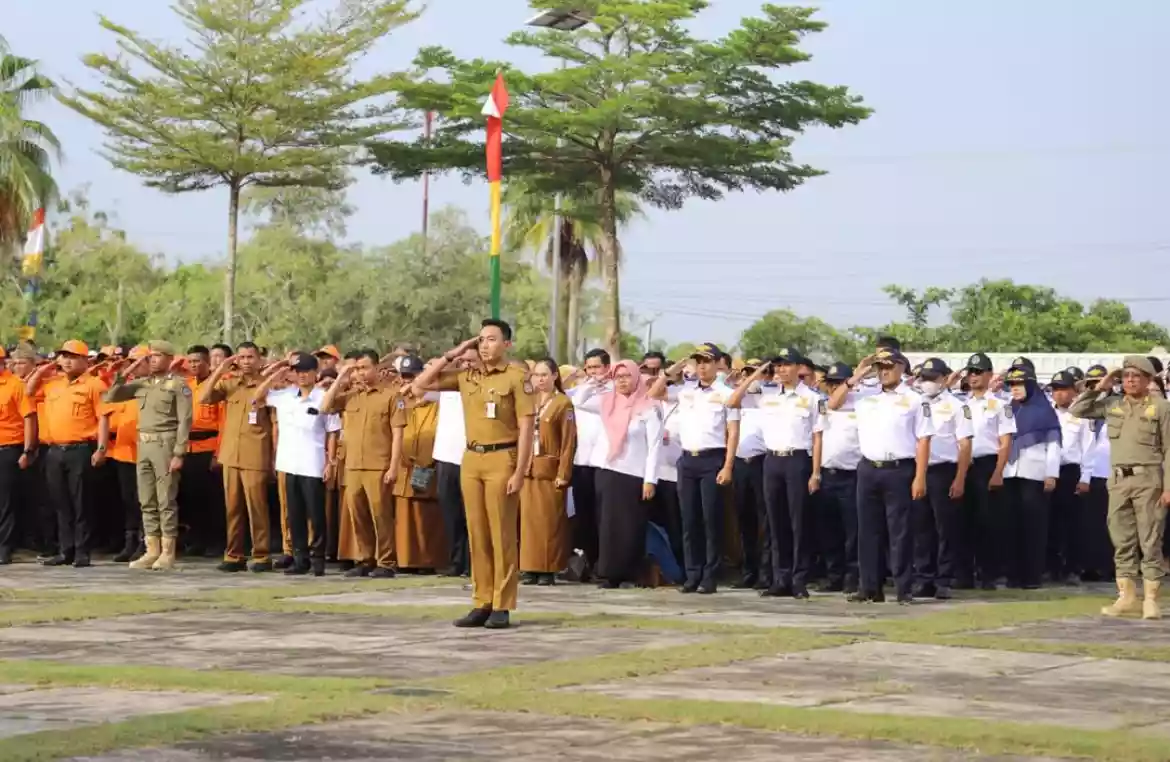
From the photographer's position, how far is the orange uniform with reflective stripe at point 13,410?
16.9 metres

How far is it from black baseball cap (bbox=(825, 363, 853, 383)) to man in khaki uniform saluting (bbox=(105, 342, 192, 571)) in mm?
5454

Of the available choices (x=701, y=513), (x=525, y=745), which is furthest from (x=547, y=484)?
(x=525, y=745)

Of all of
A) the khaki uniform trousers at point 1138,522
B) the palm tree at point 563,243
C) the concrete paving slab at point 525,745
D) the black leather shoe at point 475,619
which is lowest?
the concrete paving slab at point 525,745

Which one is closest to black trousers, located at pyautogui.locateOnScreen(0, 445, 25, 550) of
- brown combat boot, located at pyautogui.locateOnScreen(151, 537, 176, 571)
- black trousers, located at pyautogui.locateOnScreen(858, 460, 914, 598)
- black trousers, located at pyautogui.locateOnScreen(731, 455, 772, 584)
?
brown combat boot, located at pyautogui.locateOnScreen(151, 537, 176, 571)

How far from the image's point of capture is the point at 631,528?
14969mm

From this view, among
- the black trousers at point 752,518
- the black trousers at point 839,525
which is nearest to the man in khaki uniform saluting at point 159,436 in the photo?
the black trousers at point 752,518

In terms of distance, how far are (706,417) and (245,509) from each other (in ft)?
14.9

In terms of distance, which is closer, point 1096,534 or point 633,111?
point 1096,534

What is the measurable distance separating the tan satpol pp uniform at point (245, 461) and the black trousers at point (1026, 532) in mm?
6333

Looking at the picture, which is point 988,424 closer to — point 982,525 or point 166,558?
point 982,525

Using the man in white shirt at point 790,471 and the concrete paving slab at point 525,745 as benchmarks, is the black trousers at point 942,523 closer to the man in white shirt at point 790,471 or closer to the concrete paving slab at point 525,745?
the man in white shirt at point 790,471

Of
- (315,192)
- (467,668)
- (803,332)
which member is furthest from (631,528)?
(803,332)

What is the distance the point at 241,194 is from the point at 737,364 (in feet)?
63.2

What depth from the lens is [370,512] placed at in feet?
52.5
